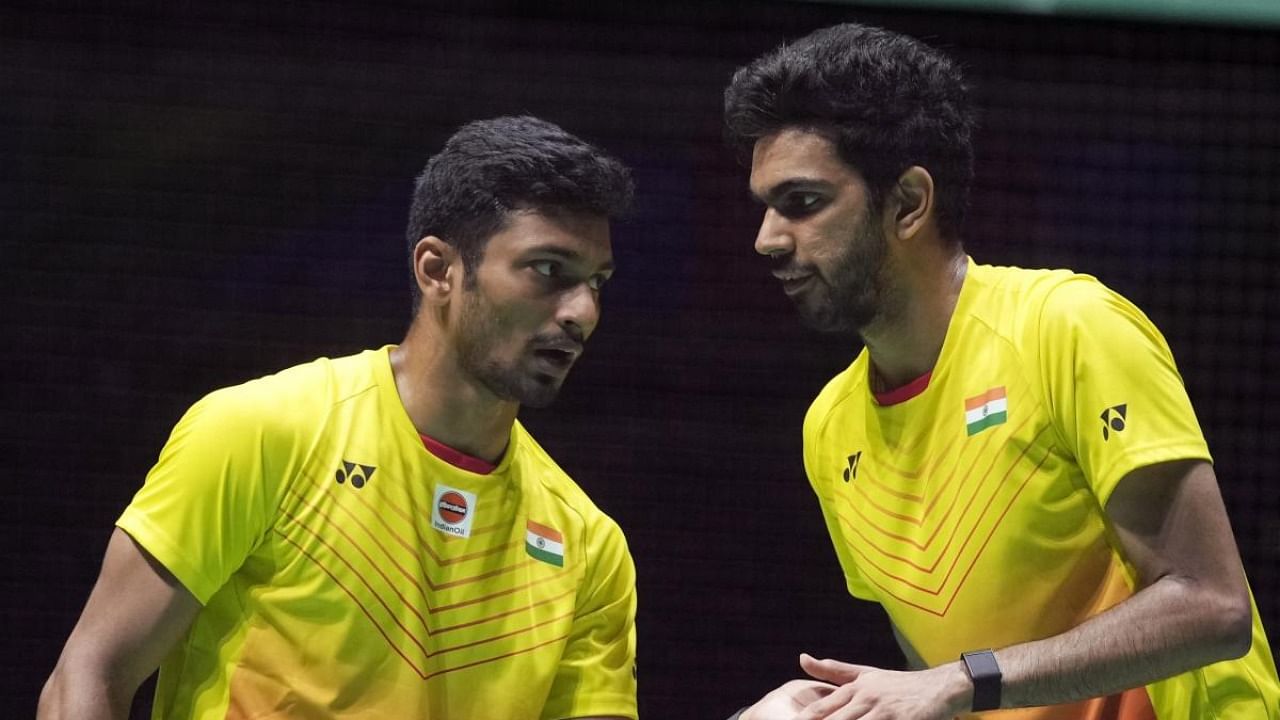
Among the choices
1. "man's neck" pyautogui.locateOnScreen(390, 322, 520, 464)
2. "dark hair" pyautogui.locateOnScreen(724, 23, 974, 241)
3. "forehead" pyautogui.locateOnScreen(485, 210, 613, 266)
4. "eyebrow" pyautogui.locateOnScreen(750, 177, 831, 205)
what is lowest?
"man's neck" pyautogui.locateOnScreen(390, 322, 520, 464)

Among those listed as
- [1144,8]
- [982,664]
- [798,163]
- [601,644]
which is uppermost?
[1144,8]

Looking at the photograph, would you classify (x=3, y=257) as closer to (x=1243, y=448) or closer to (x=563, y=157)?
(x=563, y=157)

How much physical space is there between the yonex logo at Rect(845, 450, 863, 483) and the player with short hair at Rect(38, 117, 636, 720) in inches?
16.6

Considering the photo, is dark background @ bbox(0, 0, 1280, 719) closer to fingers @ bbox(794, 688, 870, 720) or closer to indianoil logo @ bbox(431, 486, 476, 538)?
indianoil logo @ bbox(431, 486, 476, 538)

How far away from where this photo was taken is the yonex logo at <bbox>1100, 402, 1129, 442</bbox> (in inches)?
106

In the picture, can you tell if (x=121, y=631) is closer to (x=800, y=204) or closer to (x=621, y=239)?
(x=800, y=204)

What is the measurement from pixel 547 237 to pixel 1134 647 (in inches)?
45.0

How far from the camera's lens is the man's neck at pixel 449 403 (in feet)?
9.91

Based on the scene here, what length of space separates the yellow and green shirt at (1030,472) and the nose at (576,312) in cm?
53

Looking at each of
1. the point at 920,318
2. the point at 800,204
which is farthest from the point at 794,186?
the point at 920,318

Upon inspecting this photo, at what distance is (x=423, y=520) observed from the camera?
3000 millimetres

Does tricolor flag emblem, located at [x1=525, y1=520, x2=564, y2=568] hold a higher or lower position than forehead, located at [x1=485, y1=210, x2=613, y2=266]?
lower

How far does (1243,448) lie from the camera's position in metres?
4.33

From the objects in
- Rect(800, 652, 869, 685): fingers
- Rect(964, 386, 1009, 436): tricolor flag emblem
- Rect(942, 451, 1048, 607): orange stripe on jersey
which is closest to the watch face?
Rect(800, 652, 869, 685): fingers
